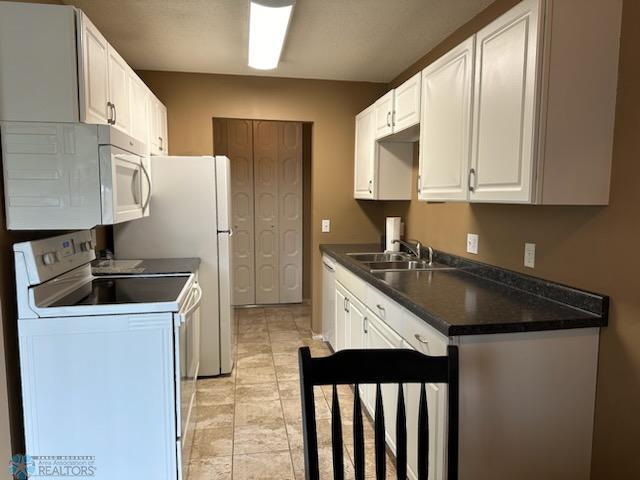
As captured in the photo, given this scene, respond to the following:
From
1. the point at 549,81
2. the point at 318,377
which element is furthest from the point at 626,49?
the point at 318,377

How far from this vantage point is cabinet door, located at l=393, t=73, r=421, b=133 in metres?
2.58

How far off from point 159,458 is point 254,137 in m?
3.82

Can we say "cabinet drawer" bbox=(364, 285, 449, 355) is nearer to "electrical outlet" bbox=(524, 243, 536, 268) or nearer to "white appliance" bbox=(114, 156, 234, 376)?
"electrical outlet" bbox=(524, 243, 536, 268)

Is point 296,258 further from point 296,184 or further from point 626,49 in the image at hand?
point 626,49

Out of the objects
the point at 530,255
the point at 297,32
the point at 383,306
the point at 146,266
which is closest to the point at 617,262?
the point at 530,255

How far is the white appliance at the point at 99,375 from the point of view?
1737 millimetres

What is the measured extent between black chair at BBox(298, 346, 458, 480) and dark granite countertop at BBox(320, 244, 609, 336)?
0.39 m

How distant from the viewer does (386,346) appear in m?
2.17

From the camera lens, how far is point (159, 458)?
1.84 m

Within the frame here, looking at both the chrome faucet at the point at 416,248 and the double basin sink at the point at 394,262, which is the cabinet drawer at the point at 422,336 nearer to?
the double basin sink at the point at 394,262

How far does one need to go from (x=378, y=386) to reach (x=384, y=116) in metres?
2.38

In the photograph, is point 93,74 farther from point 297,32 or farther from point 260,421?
point 260,421

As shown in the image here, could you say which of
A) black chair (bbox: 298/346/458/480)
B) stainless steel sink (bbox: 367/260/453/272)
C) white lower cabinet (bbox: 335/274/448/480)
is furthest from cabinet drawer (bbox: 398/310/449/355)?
stainless steel sink (bbox: 367/260/453/272)

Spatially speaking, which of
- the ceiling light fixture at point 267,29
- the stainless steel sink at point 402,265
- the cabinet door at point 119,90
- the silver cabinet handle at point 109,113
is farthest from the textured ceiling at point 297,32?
the stainless steel sink at point 402,265
